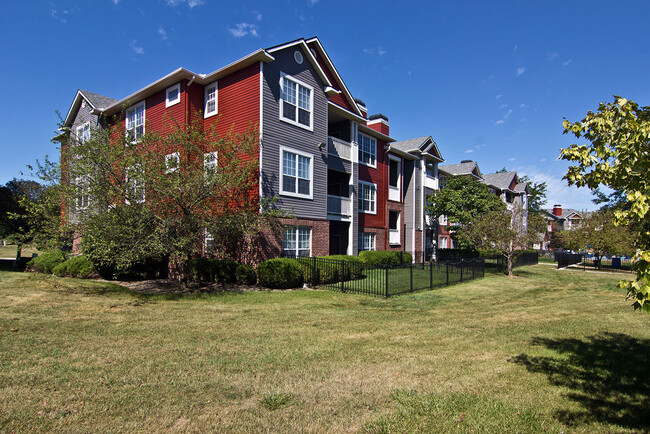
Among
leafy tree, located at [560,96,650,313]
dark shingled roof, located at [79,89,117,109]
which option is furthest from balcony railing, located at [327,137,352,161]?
leafy tree, located at [560,96,650,313]

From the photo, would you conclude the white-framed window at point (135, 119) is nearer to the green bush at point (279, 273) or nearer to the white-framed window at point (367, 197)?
the green bush at point (279, 273)

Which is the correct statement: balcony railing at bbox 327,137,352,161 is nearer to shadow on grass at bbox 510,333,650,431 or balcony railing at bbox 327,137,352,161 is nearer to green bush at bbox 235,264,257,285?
green bush at bbox 235,264,257,285

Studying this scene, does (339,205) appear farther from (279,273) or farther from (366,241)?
(279,273)

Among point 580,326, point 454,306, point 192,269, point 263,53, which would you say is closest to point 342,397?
point 580,326

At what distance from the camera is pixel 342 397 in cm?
460

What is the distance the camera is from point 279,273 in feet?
48.5

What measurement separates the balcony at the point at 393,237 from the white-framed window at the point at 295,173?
10995 mm

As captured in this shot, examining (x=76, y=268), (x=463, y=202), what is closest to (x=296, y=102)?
(x=76, y=268)

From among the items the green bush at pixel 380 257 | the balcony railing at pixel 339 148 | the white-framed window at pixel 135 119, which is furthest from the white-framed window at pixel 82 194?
the green bush at pixel 380 257

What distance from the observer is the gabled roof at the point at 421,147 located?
30.5 m

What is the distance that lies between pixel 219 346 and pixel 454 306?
26.4 ft

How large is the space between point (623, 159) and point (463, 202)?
86.0 feet

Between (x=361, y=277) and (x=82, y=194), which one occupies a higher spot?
(x=82, y=194)

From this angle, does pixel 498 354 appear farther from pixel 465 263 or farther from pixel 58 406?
→ pixel 465 263
